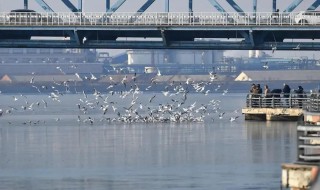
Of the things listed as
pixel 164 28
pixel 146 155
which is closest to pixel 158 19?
pixel 164 28

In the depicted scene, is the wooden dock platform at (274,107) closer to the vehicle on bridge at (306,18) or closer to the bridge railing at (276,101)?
the bridge railing at (276,101)

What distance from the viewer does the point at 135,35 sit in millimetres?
104188

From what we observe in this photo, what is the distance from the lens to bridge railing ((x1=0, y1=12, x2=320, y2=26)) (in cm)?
9712

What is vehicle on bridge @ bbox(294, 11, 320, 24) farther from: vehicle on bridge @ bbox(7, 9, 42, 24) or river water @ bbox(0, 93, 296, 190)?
vehicle on bridge @ bbox(7, 9, 42, 24)

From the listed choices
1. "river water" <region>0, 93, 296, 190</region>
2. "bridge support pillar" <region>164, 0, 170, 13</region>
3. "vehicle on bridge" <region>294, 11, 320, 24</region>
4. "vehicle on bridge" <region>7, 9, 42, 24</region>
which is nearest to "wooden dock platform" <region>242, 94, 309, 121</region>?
"river water" <region>0, 93, 296, 190</region>

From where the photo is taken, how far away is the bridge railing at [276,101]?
90969 millimetres

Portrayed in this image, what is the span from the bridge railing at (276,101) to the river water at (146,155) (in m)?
1.54

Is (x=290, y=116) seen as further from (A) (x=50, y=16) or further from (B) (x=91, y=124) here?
(A) (x=50, y=16)

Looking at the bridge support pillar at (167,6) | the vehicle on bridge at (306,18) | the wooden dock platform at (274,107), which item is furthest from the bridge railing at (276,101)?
the bridge support pillar at (167,6)

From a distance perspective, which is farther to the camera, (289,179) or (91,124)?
(91,124)

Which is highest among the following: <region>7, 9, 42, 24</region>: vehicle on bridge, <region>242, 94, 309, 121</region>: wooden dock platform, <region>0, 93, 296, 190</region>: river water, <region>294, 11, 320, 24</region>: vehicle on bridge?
<region>7, 9, 42, 24</region>: vehicle on bridge

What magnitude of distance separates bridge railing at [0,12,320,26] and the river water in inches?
276

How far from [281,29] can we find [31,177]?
1758 inches

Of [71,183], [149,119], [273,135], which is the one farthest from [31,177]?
[149,119]
